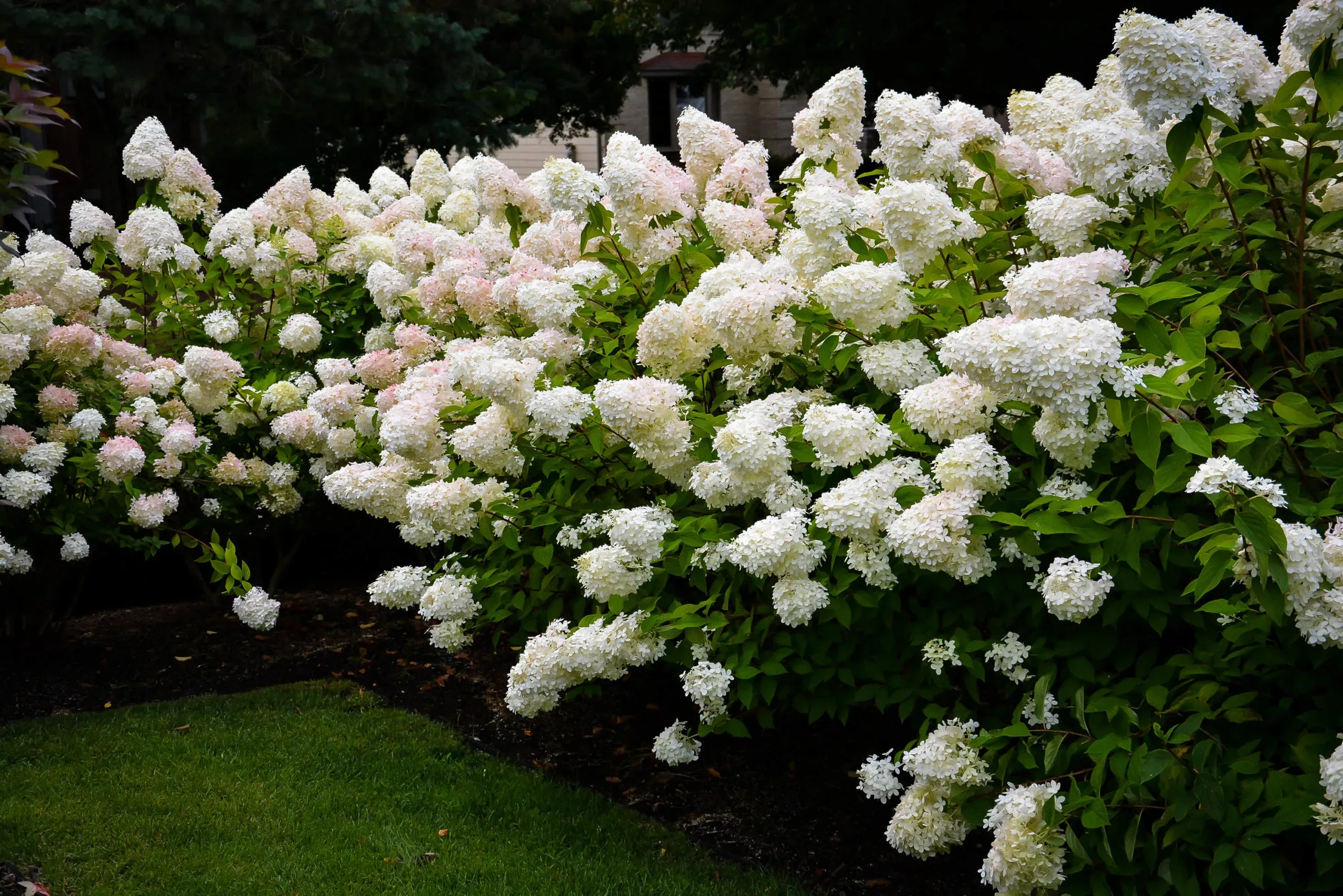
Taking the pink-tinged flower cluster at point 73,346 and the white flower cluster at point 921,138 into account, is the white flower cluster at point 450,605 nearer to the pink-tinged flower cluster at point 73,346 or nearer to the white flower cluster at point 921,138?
the white flower cluster at point 921,138

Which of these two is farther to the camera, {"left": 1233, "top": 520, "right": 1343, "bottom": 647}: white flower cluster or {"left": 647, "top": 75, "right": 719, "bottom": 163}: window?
{"left": 647, "top": 75, "right": 719, "bottom": 163}: window

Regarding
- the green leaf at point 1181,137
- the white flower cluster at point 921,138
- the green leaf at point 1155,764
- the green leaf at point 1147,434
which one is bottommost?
the green leaf at point 1155,764

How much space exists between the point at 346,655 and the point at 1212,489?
443cm

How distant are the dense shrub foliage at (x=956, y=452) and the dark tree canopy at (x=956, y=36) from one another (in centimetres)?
983

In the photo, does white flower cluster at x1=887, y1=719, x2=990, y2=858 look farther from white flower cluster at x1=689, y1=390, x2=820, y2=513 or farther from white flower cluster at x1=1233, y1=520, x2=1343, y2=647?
white flower cluster at x1=1233, y1=520, x2=1343, y2=647

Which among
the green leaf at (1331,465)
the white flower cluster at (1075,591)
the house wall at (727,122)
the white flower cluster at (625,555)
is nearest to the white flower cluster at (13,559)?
the white flower cluster at (625,555)

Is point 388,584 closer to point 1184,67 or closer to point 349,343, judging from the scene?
point 349,343

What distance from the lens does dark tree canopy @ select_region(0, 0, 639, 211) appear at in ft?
38.6

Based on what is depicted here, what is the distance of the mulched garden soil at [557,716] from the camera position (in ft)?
12.6

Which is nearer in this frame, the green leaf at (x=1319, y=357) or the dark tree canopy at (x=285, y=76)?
the green leaf at (x=1319, y=357)

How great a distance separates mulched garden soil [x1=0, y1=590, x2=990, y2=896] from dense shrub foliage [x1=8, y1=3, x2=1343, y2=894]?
25cm

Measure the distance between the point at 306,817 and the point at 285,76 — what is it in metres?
11.3

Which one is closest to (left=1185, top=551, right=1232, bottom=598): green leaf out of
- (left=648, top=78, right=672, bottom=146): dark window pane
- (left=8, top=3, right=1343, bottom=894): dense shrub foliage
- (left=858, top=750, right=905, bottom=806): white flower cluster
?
(left=8, top=3, right=1343, bottom=894): dense shrub foliage

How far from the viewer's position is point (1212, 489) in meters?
2.27
